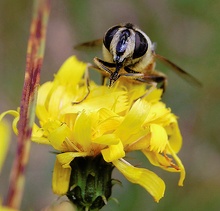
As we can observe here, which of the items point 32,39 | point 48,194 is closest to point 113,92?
point 32,39

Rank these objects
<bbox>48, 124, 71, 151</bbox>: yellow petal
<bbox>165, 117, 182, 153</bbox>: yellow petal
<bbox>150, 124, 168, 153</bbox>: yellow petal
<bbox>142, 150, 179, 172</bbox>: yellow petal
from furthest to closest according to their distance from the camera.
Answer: <bbox>165, 117, 182, 153</bbox>: yellow petal, <bbox>142, 150, 179, 172</bbox>: yellow petal, <bbox>150, 124, 168, 153</bbox>: yellow petal, <bbox>48, 124, 71, 151</bbox>: yellow petal

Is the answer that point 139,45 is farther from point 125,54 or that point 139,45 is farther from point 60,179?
point 60,179

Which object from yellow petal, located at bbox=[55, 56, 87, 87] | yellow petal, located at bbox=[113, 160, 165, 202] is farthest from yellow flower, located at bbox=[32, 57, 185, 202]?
yellow petal, located at bbox=[55, 56, 87, 87]

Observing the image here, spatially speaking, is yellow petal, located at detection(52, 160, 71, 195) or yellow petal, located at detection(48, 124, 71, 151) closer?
yellow petal, located at detection(48, 124, 71, 151)

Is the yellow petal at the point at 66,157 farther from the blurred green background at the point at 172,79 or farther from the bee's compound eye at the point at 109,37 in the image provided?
the blurred green background at the point at 172,79

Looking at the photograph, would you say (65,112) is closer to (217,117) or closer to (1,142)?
(1,142)

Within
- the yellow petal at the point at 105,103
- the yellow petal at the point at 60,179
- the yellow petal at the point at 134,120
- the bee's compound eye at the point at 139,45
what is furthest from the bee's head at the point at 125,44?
the yellow petal at the point at 60,179

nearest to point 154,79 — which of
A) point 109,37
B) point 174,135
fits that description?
point 174,135

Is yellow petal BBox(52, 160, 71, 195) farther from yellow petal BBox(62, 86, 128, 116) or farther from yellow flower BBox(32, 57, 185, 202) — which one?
yellow petal BBox(62, 86, 128, 116)
